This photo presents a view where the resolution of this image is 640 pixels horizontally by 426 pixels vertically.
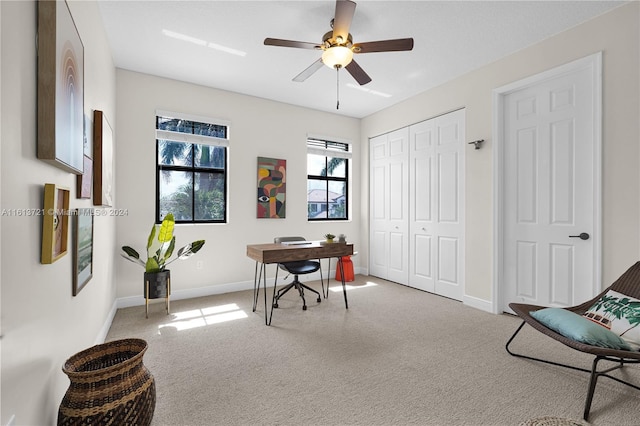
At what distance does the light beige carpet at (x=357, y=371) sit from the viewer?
69.8 inches

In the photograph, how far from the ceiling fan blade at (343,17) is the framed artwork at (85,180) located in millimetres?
1999

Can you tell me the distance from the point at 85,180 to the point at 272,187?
2.81m

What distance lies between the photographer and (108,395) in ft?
4.52

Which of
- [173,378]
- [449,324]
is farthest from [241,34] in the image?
[449,324]

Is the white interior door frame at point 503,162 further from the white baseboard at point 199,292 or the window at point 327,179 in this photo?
the white baseboard at point 199,292

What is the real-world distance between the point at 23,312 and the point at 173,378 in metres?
1.24

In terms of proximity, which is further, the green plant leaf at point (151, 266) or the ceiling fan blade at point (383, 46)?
the green plant leaf at point (151, 266)

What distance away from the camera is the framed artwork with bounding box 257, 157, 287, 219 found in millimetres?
4641

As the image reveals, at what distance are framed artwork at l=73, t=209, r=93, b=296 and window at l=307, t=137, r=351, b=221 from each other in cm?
337

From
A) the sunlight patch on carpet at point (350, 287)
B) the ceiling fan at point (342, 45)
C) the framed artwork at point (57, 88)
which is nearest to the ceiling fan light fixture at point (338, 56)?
the ceiling fan at point (342, 45)

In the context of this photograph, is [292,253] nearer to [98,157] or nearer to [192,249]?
[192,249]

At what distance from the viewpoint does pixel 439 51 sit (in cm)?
332

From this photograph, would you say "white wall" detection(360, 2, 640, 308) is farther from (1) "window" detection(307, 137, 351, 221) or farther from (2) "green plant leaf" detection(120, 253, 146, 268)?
(2) "green plant leaf" detection(120, 253, 146, 268)

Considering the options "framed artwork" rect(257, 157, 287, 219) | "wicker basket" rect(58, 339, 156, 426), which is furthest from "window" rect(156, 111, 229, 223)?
"wicker basket" rect(58, 339, 156, 426)
